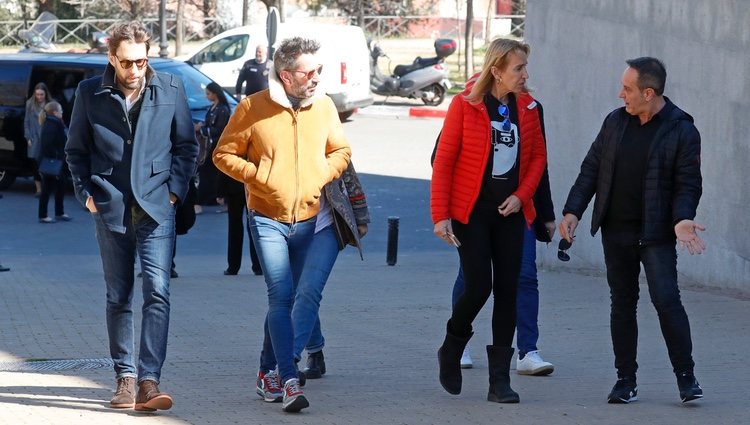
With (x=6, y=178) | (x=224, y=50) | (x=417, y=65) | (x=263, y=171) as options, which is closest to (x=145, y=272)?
(x=263, y=171)

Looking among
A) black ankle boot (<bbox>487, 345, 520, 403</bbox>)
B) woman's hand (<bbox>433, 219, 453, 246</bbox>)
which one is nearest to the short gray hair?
woman's hand (<bbox>433, 219, 453, 246</bbox>)

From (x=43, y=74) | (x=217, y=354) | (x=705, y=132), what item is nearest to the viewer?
(x=217, y=354)

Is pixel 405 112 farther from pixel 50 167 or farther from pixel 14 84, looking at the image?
pixel 50 167

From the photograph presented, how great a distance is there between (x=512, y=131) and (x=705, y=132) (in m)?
4.15

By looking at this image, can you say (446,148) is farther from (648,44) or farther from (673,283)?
(648,44)

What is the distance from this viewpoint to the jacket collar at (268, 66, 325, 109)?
18.7 ft

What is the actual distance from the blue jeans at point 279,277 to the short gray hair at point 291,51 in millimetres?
709

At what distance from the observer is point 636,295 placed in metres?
5.93

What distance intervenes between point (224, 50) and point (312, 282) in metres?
22.4

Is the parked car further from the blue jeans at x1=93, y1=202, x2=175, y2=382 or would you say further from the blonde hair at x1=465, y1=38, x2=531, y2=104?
the blonde hair at x1=465, y1=38, x2=531, y2=104

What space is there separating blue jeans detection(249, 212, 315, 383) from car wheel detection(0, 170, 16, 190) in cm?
1234

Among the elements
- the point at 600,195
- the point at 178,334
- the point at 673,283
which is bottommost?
the point at 178,334

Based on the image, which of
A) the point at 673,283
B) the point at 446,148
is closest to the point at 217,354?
the point at 446,148

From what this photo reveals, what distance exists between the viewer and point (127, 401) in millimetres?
5684
